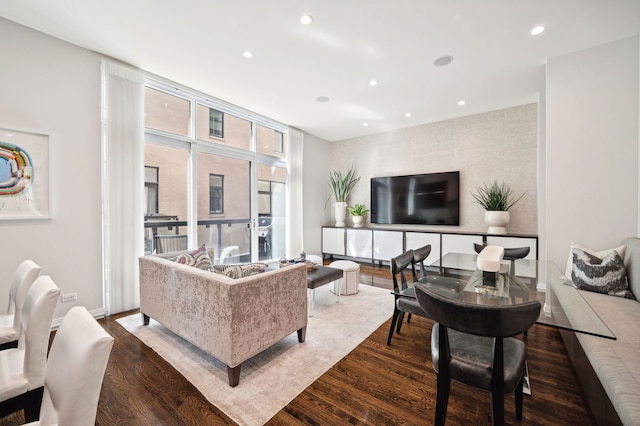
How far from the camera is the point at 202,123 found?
13.9ft

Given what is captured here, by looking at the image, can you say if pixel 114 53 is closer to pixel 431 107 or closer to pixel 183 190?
pixel 183 190

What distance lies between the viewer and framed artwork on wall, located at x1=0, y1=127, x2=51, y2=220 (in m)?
2.50

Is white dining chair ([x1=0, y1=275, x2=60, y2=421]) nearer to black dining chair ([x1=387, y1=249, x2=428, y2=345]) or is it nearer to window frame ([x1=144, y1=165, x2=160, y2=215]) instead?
black dining chair ([x1=387, y1=249, x2=428, y2=345])

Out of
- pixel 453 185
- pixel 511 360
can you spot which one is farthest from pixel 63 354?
pixel 453 185

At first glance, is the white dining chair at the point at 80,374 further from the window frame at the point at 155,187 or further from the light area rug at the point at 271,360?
the window frame at the point at 155,187

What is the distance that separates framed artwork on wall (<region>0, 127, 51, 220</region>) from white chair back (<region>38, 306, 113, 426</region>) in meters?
2.63

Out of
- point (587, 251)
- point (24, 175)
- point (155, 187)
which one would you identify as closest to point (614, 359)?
point (587, 251)

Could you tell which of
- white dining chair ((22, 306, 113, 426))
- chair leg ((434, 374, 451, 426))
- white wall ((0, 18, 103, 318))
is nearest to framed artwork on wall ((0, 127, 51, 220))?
white wall ((0, 18, 103, 318))

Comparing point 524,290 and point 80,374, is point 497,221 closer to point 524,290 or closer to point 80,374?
point 524,290

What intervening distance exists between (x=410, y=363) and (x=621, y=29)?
382cm

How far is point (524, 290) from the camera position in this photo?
6.69 ft

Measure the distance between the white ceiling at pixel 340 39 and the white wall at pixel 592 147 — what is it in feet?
0.77

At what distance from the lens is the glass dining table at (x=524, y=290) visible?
1560 millimetres

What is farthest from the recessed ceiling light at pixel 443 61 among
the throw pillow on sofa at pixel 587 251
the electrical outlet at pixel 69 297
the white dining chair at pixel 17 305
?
the electrical outlet at pixel 69 297
